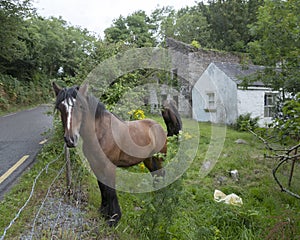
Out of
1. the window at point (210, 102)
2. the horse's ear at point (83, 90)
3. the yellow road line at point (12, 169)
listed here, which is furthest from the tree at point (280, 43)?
the yellow road line at point (12, 169)

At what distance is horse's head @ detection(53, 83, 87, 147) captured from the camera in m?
2.40

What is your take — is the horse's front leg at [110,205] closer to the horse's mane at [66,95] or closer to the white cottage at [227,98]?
the horse's mane at [66,95]

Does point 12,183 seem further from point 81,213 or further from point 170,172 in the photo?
point 170,172

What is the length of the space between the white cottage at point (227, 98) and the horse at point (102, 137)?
1163cm

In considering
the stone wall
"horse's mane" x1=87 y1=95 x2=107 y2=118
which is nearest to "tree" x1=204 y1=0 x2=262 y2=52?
the stone wall

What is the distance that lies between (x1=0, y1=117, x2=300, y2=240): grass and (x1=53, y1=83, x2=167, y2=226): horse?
1.16 feet

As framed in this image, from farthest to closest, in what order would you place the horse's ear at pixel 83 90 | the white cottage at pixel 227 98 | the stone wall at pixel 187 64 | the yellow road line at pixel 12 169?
1. the stone wall at pixel 187 64
2. the white cottage at pixel 227 98
3. the yellow road line at pixel 12 169
4. the horse's ear at pixel 83 90

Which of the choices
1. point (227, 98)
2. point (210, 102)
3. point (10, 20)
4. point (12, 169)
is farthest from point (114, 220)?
point (10, 20)

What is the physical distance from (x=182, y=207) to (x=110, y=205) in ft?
4.46

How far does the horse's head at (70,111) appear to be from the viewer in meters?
2.40

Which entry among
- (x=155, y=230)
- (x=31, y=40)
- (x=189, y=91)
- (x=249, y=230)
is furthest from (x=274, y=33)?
(x=31, y=40)

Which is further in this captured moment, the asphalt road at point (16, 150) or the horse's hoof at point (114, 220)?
the asphalt road at point (16, 150)

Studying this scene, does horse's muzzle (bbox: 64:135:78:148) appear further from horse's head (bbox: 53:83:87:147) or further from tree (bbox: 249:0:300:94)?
tree (bbox: 249:0:300:94)

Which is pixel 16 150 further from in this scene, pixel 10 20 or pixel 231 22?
pixel 231 22
